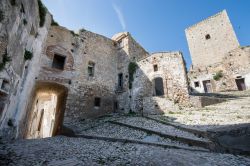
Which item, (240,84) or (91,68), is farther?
(240,84)

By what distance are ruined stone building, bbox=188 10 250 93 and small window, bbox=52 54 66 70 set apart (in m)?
18.0

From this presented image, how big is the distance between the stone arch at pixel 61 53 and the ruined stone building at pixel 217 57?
17445mm

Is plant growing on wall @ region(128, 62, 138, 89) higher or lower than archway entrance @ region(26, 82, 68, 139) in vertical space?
higher

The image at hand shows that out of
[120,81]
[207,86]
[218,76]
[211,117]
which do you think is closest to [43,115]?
[120,81]

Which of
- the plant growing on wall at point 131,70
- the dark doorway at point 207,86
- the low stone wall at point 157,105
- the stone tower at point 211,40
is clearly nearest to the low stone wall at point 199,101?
the low stone wall at point 157,105

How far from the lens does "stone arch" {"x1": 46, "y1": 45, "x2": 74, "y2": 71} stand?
492 inches

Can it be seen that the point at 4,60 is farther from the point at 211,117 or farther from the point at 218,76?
the point at 218,76

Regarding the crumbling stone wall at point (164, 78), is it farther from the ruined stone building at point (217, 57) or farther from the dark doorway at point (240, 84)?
the dark doorway at point (240, 84)

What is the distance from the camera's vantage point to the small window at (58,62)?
1305cm

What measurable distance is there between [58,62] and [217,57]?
23.2m

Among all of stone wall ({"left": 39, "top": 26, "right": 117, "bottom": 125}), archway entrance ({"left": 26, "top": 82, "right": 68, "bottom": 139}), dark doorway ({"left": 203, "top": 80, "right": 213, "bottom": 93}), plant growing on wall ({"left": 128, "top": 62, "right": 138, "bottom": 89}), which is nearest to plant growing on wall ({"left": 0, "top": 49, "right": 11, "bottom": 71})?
stone wall ({"left": 39, "top": 26, "right": 117, "bottom": 125})

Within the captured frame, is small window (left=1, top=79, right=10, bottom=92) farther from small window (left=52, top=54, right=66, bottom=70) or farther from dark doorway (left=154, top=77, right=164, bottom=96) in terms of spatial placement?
dark doorway (left=154, top=77, right=164, bottom=96)

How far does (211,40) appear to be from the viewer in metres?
25.8

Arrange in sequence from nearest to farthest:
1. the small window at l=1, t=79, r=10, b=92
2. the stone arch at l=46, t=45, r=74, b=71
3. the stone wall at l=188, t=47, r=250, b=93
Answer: the small window at l=1, t=79, r=10, b=92, the stone arch at l=46, t=45, r=74, b=71, the stone wall at l=188, t=47, r=250, b=93
